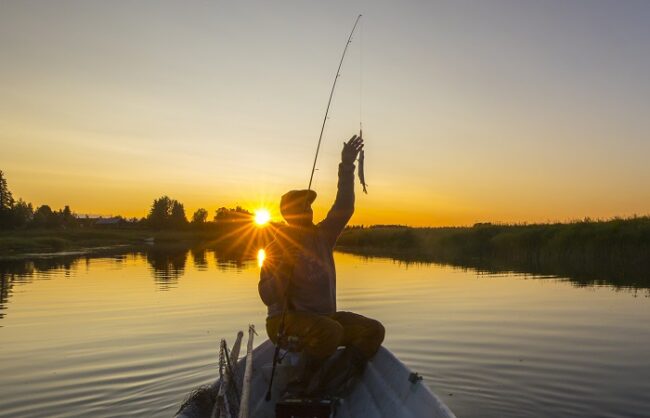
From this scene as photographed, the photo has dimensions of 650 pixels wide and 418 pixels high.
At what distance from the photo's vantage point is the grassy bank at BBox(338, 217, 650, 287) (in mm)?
27766

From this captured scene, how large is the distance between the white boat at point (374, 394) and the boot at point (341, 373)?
10cm

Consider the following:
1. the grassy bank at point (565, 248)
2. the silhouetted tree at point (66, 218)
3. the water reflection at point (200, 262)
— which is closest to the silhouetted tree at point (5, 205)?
the silhouetted tree at point (66, 218)

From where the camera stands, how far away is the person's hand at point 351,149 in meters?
6.14

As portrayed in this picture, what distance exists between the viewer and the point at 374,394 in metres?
6.45

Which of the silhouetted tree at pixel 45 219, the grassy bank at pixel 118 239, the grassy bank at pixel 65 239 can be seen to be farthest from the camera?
the silhouetted tree at pixel 45 219

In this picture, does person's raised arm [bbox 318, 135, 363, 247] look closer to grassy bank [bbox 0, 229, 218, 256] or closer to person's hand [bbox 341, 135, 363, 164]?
person's hand [bbox 341, 135, 363, 164]

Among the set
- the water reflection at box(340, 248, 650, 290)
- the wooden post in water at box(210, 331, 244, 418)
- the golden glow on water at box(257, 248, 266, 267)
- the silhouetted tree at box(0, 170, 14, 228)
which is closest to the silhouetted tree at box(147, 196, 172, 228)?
the silhouetted tree at box(0, 170, 14, 228)

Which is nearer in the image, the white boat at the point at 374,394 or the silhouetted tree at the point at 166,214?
the white boat at the point at 374,394

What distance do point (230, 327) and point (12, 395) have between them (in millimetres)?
6256

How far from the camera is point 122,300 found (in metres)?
19.9

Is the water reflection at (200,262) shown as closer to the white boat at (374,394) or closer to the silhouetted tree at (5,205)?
the white boat at (374,394)

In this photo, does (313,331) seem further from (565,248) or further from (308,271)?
(565,248)

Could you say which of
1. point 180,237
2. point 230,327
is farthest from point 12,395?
point 180,237

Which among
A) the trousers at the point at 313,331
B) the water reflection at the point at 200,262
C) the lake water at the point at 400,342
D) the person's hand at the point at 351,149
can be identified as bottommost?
the lake water at the point at 400,342
